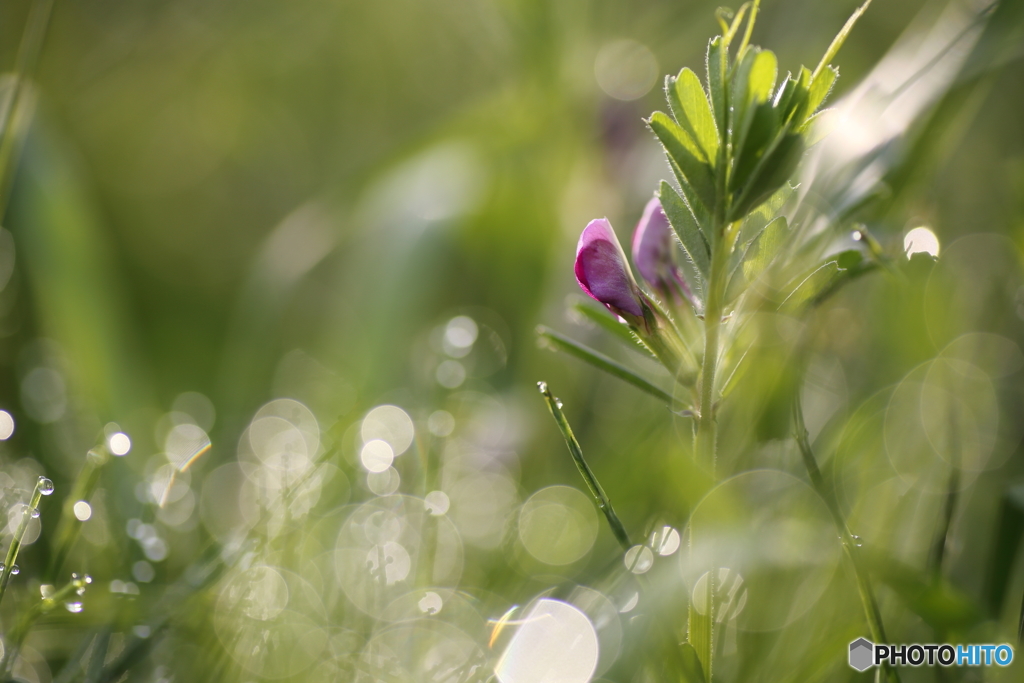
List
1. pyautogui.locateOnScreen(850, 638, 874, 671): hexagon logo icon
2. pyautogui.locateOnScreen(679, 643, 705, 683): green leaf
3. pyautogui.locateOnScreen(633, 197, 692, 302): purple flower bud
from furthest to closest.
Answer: pyautogui.locateOnScreen(633, 197, 692, 302): purple flower bud, pyautogui.locateOnScreen(850, 638, 874, 671): hexagon logo icon, pyautogui.locateOnScreen(679, 643, 705, 683): green leaf

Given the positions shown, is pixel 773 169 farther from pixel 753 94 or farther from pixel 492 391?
pixel 492 391

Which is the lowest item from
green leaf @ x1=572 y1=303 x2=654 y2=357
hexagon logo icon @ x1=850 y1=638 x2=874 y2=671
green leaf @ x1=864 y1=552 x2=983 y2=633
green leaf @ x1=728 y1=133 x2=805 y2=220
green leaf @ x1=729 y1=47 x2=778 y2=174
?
hexagon logo icon @ x1=850 y1=638 x2=874 y2=671

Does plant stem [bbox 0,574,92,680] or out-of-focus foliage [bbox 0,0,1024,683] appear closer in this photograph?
plant stem [bbox 0,574,92,680]

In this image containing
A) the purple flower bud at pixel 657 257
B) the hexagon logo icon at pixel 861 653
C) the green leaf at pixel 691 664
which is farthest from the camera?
the purple flower bud at pixel 657 257

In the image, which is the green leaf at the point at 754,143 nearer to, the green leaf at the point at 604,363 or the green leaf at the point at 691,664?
the green leaf at the point at 604,363

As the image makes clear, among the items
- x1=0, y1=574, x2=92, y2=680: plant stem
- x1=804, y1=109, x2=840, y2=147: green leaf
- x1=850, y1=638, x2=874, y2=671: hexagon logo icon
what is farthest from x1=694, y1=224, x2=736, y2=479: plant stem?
x1=0, y1=574, x2=92, y2=680: plant stem

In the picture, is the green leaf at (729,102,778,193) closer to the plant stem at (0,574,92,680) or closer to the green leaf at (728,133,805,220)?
the green leaf at (728,133,805,220)

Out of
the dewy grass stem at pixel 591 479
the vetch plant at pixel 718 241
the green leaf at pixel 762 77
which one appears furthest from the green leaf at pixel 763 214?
the dewy grass stem at pixel 591 479
